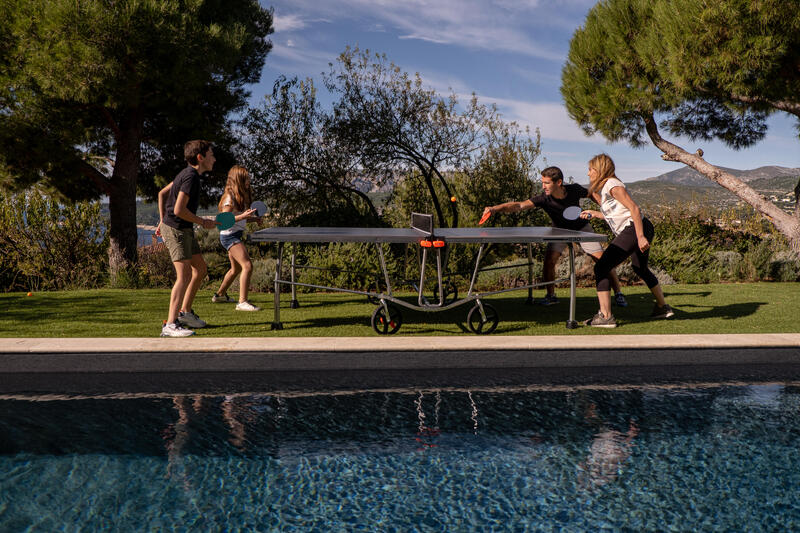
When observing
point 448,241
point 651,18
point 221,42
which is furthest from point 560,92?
point 448,241

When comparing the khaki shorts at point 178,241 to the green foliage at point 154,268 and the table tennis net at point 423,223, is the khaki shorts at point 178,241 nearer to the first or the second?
the table tennis net at point 423,223

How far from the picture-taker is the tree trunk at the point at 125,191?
1574 centimetres

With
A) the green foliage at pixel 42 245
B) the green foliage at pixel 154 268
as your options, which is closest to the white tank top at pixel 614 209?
the green foliage at pixel 154 268

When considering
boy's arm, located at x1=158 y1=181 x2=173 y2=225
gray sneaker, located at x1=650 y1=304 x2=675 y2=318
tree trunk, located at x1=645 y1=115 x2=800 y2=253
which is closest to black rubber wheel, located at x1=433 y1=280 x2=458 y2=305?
gray sneaker, located at x1=650 y1=304 x2=675 y2=318

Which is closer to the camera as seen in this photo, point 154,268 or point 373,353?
point 373,353

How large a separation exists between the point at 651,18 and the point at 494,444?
15.2m

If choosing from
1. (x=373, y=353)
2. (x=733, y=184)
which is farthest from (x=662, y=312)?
(x=733, y=184)

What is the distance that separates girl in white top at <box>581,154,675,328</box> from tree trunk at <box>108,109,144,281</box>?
12214 mm

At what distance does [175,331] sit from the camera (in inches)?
248

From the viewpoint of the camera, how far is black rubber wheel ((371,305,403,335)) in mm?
6664

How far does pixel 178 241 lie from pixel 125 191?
34.8 feet

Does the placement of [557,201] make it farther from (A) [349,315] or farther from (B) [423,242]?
(A) [349,315]

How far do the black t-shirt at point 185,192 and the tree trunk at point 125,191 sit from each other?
33.3 feet

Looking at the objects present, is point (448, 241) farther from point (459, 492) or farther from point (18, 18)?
point (18, 18)
